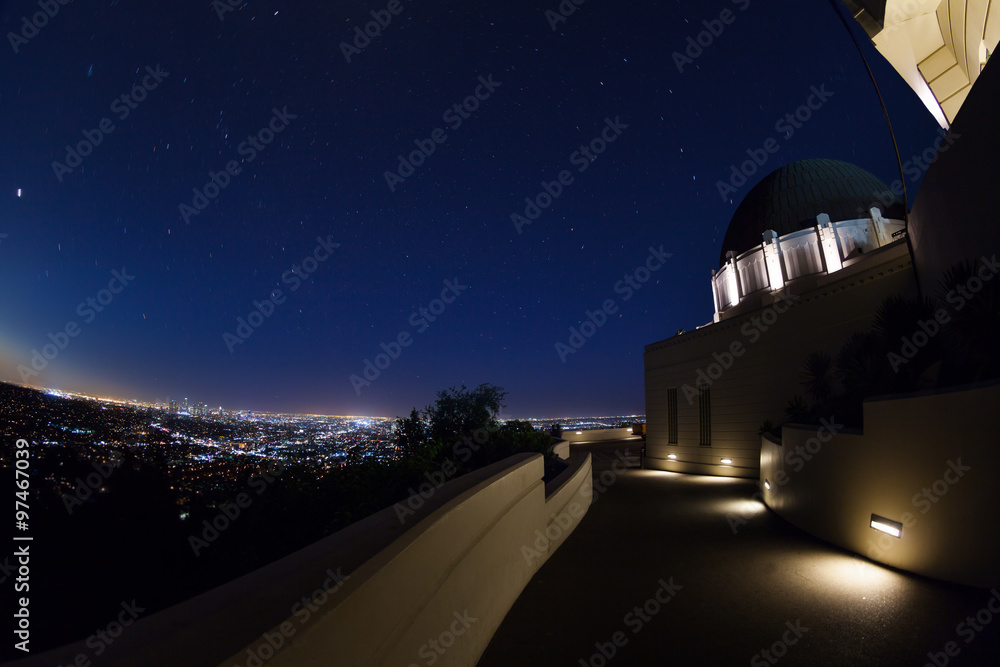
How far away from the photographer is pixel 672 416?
18391 millimetres

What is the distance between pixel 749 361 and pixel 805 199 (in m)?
15.1

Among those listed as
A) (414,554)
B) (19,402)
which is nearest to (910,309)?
(414,554)

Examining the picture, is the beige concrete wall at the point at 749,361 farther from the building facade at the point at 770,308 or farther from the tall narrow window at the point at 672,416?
the tall narrow window at the point at 672,416

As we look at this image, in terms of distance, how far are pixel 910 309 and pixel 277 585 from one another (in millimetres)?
10076

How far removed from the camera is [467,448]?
1052 cm

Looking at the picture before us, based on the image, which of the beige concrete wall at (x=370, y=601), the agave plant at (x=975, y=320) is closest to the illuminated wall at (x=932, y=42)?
the agave plant at (x=975, y=320)

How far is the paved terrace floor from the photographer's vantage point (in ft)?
11.4

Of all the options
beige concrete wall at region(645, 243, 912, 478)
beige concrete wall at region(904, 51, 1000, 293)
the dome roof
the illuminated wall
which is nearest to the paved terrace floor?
beige concrete wall at region(904, 51, 1000, 293)

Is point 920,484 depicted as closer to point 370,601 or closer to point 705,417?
point 370,601

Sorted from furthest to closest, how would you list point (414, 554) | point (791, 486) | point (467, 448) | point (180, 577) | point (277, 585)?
point (467, 448) → point (791, 486) → point (180, 577) → point (414, 554) → point (277, 585)

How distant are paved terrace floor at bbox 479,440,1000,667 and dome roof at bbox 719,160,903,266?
74.7 ft

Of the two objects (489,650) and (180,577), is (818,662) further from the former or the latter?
(180,577)

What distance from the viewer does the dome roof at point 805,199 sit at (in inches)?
940

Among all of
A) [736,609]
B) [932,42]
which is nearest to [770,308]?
[932,42]
